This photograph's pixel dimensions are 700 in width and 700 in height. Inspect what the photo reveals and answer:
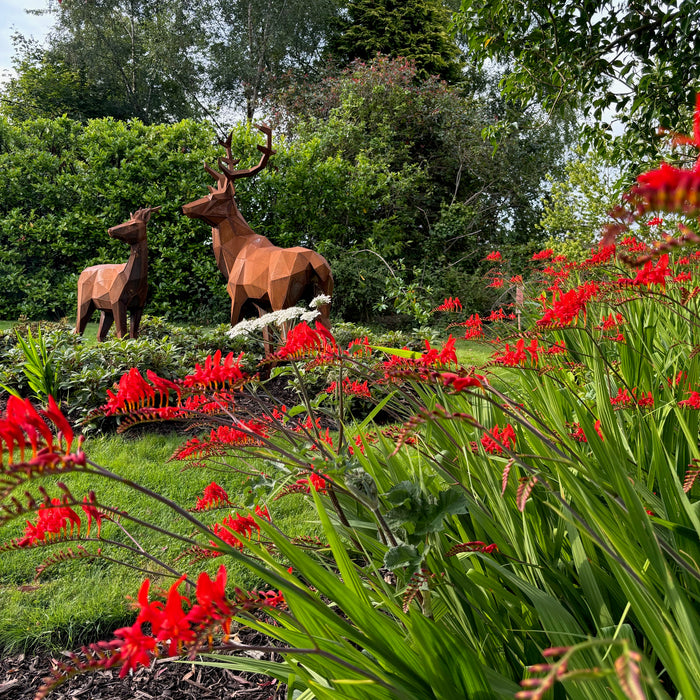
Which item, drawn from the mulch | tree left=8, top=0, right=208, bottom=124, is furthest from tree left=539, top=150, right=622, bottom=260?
tree left=8, top=0, right=208, bottom=124

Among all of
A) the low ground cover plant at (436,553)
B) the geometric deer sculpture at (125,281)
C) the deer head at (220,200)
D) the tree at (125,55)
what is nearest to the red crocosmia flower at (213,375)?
the low ground cover plant at (436,553)

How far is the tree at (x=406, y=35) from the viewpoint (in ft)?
54.9

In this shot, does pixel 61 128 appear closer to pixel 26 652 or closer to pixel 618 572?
pixel 26 652

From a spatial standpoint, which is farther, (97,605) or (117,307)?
(117,307)

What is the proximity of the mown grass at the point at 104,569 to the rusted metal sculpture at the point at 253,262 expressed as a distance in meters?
1.96

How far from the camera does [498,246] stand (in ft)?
42.7

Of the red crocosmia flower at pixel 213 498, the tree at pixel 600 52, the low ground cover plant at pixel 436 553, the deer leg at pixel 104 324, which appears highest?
the tree at pixel 600 52

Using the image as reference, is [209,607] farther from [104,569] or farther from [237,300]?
[237,300]

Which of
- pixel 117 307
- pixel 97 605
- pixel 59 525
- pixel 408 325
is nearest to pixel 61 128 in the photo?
pixel 117 307

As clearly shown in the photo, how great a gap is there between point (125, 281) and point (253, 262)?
139 cm

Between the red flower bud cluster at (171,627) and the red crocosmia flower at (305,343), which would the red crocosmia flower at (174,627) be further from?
the red crocosmia flower at (305,343)

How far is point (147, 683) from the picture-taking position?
1.75 m

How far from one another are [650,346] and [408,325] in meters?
7.45

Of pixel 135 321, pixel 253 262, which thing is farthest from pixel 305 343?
pixel 135 321
